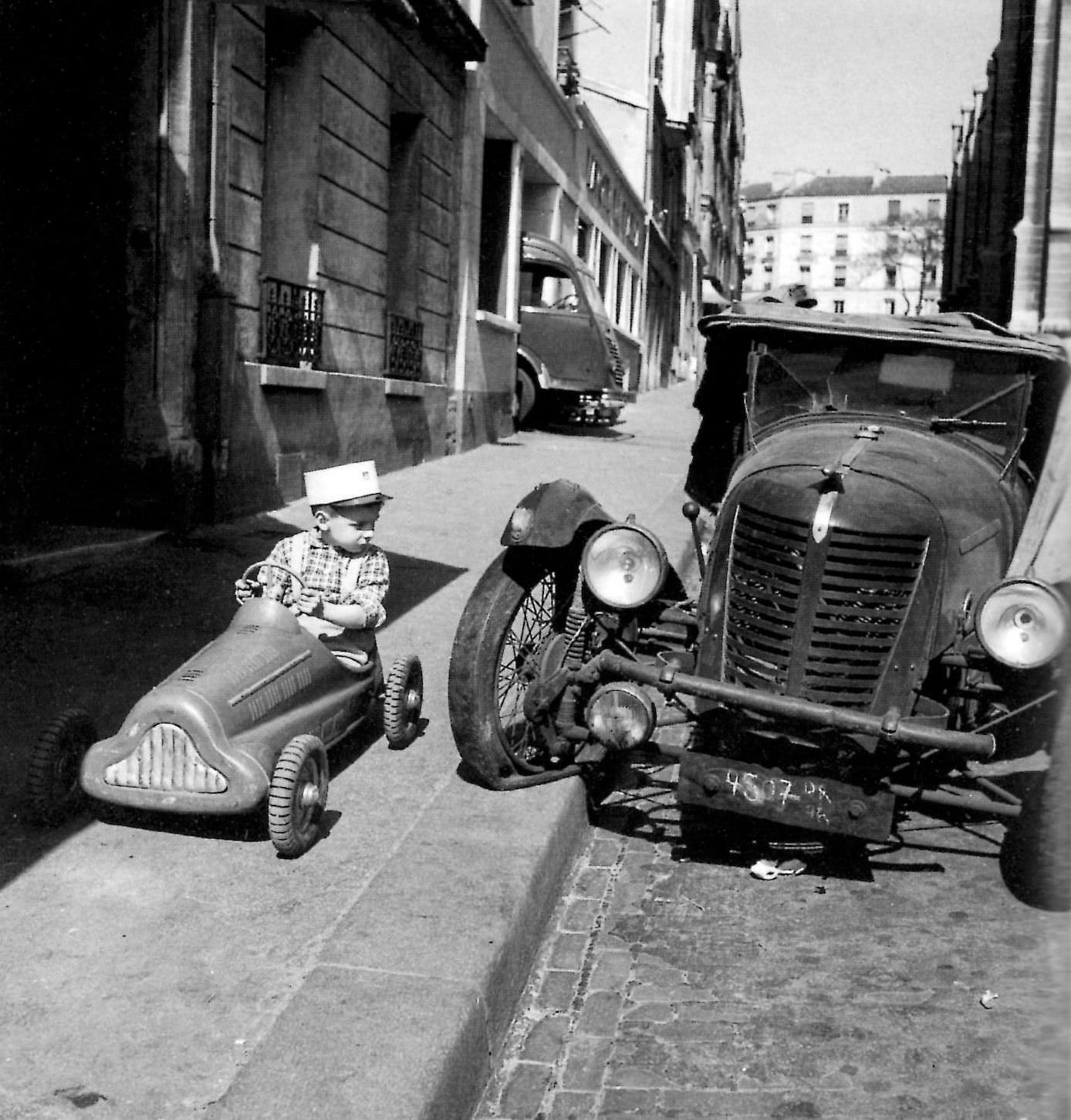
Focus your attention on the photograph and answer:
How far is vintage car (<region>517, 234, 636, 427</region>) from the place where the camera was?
20.6 m

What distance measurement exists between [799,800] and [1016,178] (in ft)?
133

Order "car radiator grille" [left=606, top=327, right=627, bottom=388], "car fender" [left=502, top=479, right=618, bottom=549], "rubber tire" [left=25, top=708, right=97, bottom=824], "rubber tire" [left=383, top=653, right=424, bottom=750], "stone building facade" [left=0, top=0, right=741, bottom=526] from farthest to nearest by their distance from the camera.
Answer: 1. "car radiator grille" [left=606, top=327, right=627, bottom=388]
2. "stone building facade" [left=0, top=0, right=741, bottom=526]
3. "rubber tire" [left=383, top=653, right=424, bottom=750]
4. "car fender" [left=502, top=479, right=618, bottom=549]
5. "rubber tire" [left=25, top=708, right=97, bottom=824]

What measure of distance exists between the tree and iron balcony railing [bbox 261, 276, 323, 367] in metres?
93.0

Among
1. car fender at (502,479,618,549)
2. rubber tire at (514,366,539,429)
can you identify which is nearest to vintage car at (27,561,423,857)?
car fender at (502,479,618,549)

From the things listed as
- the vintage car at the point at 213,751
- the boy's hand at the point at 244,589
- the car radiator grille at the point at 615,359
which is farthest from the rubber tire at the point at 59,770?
the car radiator grille at the point at 615,359

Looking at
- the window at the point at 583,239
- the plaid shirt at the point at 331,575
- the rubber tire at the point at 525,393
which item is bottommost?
the plaid shirt at the point at 331,575

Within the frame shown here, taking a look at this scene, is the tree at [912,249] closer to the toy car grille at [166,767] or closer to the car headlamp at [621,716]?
the car headlamp at [621,716]

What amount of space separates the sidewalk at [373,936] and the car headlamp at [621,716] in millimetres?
345

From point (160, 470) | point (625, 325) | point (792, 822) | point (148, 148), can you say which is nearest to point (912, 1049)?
point (792, 822)

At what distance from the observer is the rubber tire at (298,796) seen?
3967mm

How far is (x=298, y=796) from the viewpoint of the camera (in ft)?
13.2

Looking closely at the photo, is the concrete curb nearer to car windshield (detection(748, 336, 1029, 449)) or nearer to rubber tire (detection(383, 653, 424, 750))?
rubber tire (detection(383, 653, 424, 750))

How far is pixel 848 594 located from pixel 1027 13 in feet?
127

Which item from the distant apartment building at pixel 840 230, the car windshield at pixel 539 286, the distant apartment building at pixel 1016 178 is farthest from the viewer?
the distant apartment building at pixel 840 230
